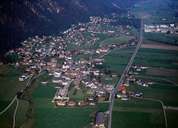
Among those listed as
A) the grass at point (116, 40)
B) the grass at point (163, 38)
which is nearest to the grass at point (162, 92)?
the grass at point (116, 40)

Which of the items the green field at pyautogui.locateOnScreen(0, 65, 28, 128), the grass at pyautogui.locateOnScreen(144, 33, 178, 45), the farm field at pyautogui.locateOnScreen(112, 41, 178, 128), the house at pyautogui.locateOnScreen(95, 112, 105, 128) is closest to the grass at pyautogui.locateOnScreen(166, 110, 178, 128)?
the farm field at pyautogui.locateOnScreen(112, 41, 178, 128)

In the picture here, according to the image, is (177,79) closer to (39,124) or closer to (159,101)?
(159,101)

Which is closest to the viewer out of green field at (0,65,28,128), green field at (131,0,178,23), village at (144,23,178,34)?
green field at (0,65,28,128)

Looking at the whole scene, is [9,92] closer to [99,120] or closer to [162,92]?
[99,120]

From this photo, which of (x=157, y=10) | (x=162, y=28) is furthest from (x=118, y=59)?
(x=157, y=10)

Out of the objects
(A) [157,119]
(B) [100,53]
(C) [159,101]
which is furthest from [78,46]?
(A) [157,119]

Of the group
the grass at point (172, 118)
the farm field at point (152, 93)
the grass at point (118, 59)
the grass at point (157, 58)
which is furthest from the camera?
the grass at point (157, 58)

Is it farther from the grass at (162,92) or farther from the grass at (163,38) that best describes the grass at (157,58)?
the grass at (162,92)

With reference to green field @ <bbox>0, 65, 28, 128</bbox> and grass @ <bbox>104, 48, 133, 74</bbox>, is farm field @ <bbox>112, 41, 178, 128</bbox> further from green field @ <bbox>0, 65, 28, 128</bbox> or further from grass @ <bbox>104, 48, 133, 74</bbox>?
green field @ <bbox>0, 65, 28, 128</bbox>
